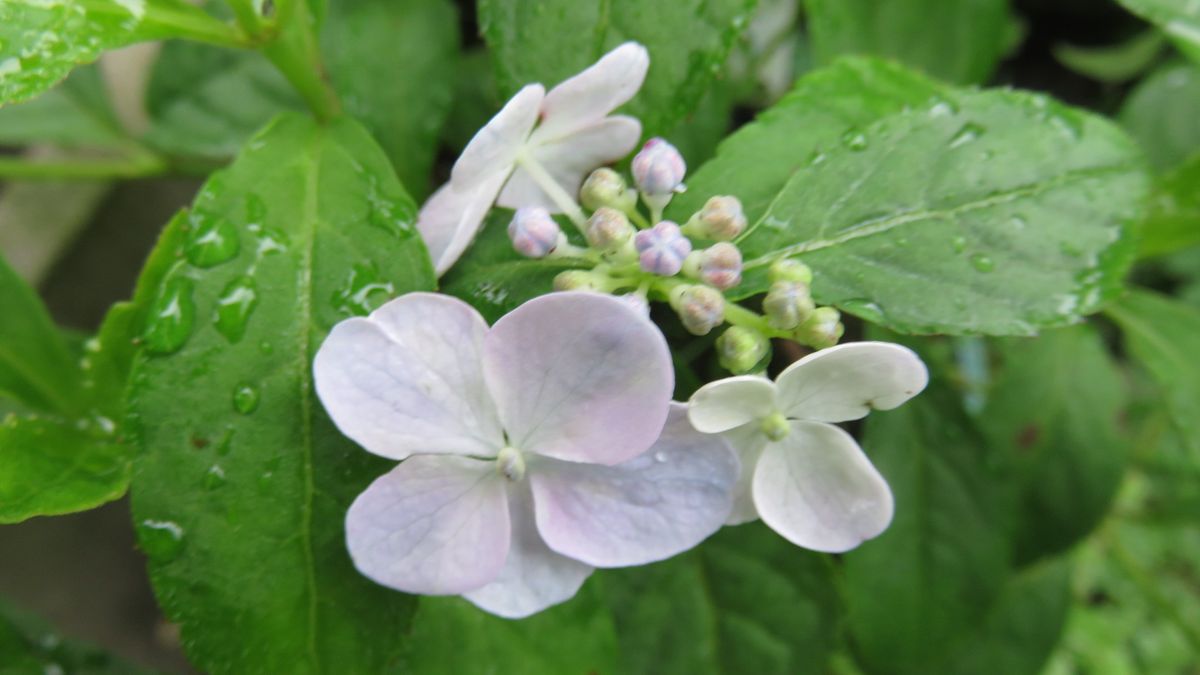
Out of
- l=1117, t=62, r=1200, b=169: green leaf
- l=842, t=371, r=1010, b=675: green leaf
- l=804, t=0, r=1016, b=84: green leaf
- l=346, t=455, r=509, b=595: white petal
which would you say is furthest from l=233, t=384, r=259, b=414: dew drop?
l=1117, t=62, r=1200, b=169: green leaf

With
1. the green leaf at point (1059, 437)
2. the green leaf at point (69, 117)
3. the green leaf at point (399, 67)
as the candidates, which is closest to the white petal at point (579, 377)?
the green leaf at point (399, 67)

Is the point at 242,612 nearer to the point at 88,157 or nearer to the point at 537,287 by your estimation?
the point at 537,287

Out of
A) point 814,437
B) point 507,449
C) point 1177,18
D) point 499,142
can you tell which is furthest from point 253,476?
point 1177,18

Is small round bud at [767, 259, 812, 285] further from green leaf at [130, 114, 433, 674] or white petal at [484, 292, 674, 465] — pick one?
green leaf at [130, 114, 433, 674]

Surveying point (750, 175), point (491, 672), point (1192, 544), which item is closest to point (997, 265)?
point (750, 175)

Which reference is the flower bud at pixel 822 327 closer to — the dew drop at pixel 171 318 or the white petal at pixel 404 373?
the white petal at pixel 404 373

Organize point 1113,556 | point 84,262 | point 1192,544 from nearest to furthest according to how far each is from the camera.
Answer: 1. point 84,262
2. point 1113,556
3. point 1192,544
